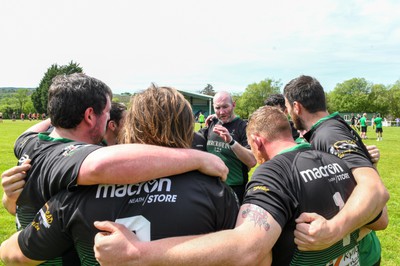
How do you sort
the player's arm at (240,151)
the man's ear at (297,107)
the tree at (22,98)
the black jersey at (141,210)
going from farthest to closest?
the tree at (22,98) → the player's arm at (240,151) → the man's ear at (297,107) → the black jersey at (141,210)

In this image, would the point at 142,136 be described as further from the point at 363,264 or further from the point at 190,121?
the point at 363,264

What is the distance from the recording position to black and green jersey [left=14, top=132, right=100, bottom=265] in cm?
186

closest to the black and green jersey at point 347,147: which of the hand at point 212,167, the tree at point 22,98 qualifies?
the hand at point 212,167

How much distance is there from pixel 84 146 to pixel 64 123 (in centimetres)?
44

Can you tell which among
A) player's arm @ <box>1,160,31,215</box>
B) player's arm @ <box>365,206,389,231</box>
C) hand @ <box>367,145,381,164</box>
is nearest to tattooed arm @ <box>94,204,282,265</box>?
player's arm @ <box>1,160,31,215</box>

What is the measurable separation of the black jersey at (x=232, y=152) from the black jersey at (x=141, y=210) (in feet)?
12.8

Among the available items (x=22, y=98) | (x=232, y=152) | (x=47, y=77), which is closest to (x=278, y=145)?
(x=232, y=152)

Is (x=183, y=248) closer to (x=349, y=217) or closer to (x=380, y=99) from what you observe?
(x=349, y=217)

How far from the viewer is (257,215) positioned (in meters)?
1.99

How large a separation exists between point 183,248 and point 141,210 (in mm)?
293

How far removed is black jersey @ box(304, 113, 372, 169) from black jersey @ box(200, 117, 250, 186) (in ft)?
7.98

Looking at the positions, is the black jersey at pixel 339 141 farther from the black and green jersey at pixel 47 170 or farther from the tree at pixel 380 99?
the tree at pixel 380 99

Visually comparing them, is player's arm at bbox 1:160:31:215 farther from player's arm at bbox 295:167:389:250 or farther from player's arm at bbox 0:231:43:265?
player's arm at bbox 295:167:389:250

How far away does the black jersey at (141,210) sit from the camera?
5.90 feet
